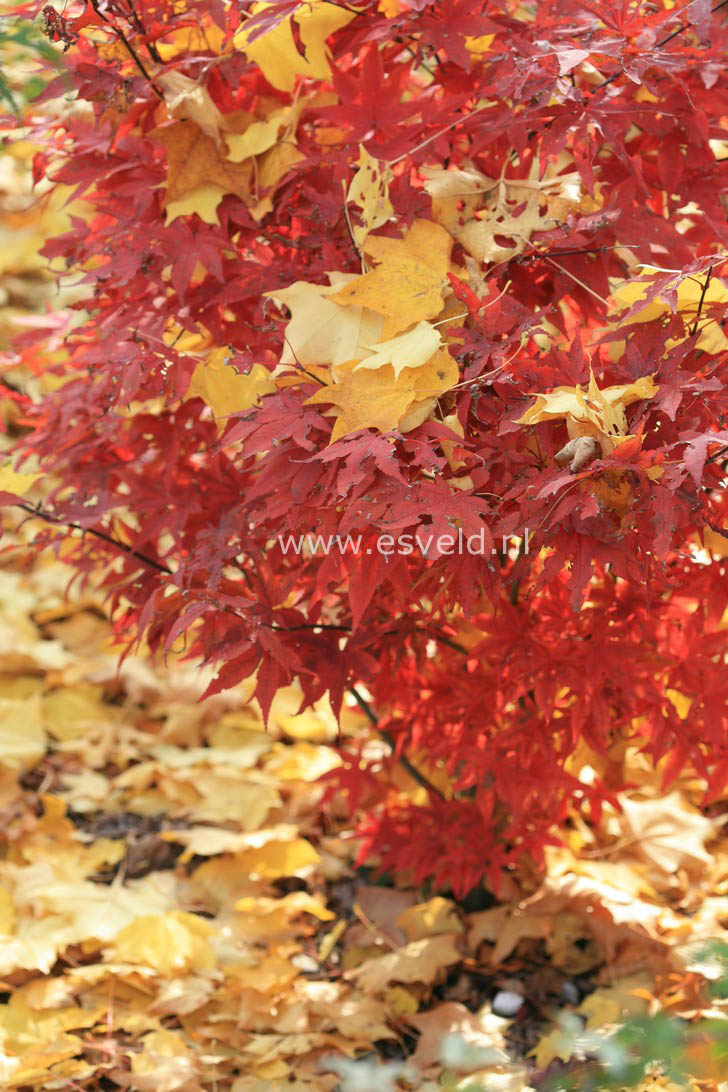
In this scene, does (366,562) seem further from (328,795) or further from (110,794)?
(110,794)

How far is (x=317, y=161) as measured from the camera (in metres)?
1.21

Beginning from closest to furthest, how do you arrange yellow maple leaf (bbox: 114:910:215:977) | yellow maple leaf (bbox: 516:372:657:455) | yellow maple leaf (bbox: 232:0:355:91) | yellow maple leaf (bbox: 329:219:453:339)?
yellow maple leaf (bbox: 516:372:657:455) < yellow maple leaf (bbox: 329:219:453:339) < yellow maple leaf (bbox: 232:0:355:91) < yellow maple leaf (bbox: 114:910:215:977)

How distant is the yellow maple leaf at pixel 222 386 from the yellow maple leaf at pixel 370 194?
21 cm

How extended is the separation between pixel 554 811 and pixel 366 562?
702 mm

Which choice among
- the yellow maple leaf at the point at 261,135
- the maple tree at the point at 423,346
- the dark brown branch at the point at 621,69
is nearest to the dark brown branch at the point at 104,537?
the maple tree at the point at 423,346

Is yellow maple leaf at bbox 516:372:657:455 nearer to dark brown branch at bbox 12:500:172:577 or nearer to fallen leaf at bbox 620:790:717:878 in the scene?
dark brown branch at bbox 12:500:172:577

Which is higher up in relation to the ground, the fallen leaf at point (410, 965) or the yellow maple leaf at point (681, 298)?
the yellow maple leaf at point (681, 298)

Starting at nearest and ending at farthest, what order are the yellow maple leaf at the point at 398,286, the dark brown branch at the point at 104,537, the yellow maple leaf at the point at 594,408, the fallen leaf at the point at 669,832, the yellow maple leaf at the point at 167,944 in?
the yellow maple leaf at the point at 594,408, the yellow maple leaf at the point at 398,286, the dark brown branch at the point at 104,537, the yellow maple leaf at the point at 167,944, the fallen leaf at the point at 669,832

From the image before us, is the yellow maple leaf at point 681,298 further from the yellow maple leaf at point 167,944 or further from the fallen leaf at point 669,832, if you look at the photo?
the yellow maple leaf at point 167,944

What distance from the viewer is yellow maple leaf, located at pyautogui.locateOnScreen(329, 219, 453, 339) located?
110 centimetres

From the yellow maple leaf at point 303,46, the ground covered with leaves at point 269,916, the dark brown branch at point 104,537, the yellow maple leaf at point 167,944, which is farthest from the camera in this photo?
the yellow maple leaf at point 167,944

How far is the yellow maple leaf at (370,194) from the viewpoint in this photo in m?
1.13

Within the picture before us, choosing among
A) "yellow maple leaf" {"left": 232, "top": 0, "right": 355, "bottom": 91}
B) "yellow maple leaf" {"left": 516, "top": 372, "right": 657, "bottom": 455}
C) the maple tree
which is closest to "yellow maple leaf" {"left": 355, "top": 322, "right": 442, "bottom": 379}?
the maple tree

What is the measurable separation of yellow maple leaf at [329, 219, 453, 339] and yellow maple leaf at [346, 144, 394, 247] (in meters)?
0.03
